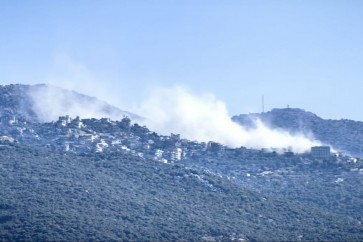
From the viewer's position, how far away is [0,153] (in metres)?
158

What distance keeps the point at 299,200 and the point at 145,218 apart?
43.2 metres

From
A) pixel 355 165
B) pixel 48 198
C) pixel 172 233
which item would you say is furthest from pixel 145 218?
pixel 355 165

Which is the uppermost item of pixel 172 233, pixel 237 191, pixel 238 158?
pixel 238 158

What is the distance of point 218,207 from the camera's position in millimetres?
140750

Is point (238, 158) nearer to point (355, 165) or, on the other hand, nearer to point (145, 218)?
point (355, 165)

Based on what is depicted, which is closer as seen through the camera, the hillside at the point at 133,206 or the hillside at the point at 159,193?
the hillside at the point at 133,206

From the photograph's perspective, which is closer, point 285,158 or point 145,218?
point 145,218

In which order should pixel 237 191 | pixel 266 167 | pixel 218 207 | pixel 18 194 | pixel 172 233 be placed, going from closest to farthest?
pixel 172 233, pixel 18 194, pixel 218 207, pixel 237 191, pixel 266 167

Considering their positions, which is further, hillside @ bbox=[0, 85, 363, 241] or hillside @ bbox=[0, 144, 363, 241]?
hillside @ bbox=[0, 85, 363, 241]

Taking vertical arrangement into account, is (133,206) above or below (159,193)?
below

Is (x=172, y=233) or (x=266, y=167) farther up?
(x=266, y=167)

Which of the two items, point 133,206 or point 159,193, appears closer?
point 133,206

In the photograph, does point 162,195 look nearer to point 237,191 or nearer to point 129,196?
point 129,196

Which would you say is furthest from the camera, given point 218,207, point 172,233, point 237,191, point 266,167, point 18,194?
point 266,167
